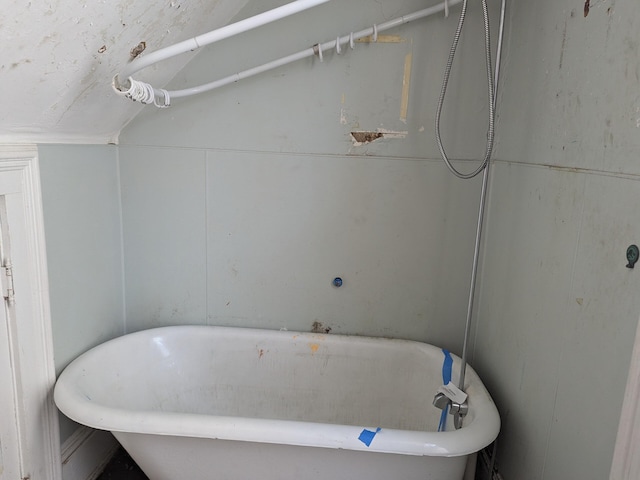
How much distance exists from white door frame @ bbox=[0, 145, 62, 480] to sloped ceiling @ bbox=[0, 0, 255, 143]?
0.45 ft

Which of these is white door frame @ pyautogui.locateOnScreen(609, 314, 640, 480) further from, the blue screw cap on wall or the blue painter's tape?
the blue painter's tape

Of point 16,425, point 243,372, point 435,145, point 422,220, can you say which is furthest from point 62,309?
point 435,145

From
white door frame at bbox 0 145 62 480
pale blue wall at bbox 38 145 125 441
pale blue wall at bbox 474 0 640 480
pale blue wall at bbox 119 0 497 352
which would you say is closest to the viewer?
pale blue wall at bbox 474 0 640 480

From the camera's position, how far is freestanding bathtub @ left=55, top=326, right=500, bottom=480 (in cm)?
117

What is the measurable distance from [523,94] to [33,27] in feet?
4.38

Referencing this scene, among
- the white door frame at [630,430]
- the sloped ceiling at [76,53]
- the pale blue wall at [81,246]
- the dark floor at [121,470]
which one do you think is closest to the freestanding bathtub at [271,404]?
the pale blue wall at [81,246]

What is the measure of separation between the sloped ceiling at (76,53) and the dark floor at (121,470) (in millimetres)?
1244

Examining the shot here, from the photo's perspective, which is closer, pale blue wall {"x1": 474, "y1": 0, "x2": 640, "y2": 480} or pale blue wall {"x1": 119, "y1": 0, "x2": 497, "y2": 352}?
pale blue wall {"x1": 474, "y1": 0, "x2": 640, "y2": 480}

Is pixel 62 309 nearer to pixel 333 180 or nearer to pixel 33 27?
pixel 33 27

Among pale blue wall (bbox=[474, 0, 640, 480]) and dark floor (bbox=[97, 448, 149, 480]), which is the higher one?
pale blue wall (bbox=[474, 0, 640, 480])

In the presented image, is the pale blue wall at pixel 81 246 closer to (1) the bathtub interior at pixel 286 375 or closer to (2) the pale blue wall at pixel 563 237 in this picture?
(1) the bathtub interior at pixel 286 375

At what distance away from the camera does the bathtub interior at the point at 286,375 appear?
169cm

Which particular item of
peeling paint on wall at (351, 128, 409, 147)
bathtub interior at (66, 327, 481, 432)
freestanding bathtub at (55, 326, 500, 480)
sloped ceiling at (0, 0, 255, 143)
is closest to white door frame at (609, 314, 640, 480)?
freestanding bathtub at (55, 326, 500, 480)

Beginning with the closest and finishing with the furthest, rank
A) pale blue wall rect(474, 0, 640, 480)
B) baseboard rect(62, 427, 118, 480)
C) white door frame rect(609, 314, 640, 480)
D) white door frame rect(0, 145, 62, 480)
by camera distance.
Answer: white door frame rect(609, 314, 640, 480), pale blue wall rect(474, 0, 640, 480), white door frame rect(0, 145, 62, 480), baseboard rect(62, 427, 118, 480)
